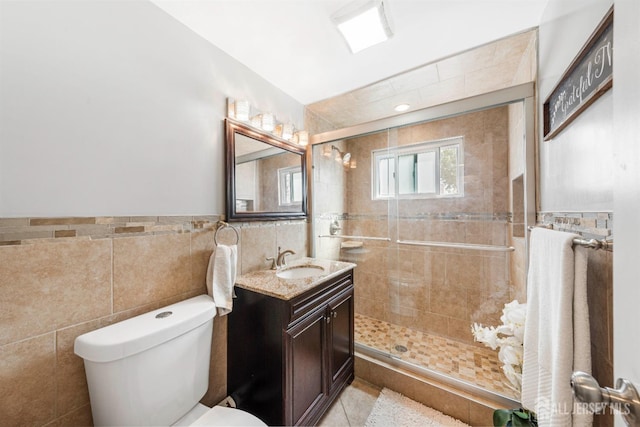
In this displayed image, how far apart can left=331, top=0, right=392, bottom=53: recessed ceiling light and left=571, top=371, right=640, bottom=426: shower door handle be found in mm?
1522

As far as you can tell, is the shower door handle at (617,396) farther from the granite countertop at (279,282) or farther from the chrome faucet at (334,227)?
the chrome faucet at (334,227)

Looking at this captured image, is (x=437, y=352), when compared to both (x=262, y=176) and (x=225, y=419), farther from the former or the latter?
(x=262, y=176)

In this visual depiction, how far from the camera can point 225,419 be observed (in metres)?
0.98

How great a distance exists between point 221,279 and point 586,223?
1.55 meters

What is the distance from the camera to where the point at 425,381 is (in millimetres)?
1555

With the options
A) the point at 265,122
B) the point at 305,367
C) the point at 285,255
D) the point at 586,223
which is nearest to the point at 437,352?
the point at 305,367

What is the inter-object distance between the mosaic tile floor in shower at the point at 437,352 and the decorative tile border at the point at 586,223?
3.81 feet

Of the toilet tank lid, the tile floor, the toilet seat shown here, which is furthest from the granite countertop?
the tile floor

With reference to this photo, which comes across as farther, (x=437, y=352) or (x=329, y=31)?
(x=437, y=352)

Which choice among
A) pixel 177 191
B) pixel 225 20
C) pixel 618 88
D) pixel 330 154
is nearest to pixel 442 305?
pixel 330 154

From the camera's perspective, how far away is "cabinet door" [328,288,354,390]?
1.50 meters

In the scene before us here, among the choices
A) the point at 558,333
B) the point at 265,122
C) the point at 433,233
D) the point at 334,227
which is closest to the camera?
the point at 558,333

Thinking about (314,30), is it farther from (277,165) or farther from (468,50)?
(468,50)

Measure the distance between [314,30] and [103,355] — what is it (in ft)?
5.96
